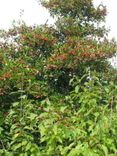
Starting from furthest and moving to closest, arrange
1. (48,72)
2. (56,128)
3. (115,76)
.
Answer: (115,76)
(48,72)
(56,128)

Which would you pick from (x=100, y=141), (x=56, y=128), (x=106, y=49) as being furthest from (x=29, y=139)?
(x=106, y=49)

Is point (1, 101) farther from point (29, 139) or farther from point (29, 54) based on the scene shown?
point (29, 139)

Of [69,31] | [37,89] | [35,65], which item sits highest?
[69,31]

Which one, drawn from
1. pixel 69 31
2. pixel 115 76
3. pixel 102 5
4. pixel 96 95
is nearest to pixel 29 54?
pixel 69 31

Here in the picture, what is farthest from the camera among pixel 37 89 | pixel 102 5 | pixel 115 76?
pixel 102 5

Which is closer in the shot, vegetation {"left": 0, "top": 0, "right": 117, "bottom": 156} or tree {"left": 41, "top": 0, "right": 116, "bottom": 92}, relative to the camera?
vegetation {"left": 0, "top": 0, "right": 117, "bottom": 156}

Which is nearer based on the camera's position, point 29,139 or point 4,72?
point 29,139

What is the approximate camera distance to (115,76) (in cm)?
1392

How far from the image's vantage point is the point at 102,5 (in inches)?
630

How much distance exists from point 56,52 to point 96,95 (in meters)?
6.89

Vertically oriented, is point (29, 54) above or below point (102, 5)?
below

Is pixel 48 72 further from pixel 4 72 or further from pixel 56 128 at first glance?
pixel 56 128

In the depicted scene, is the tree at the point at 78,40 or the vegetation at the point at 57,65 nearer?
the vegetation at the point at 57,65

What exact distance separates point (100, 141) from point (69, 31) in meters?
9.73
